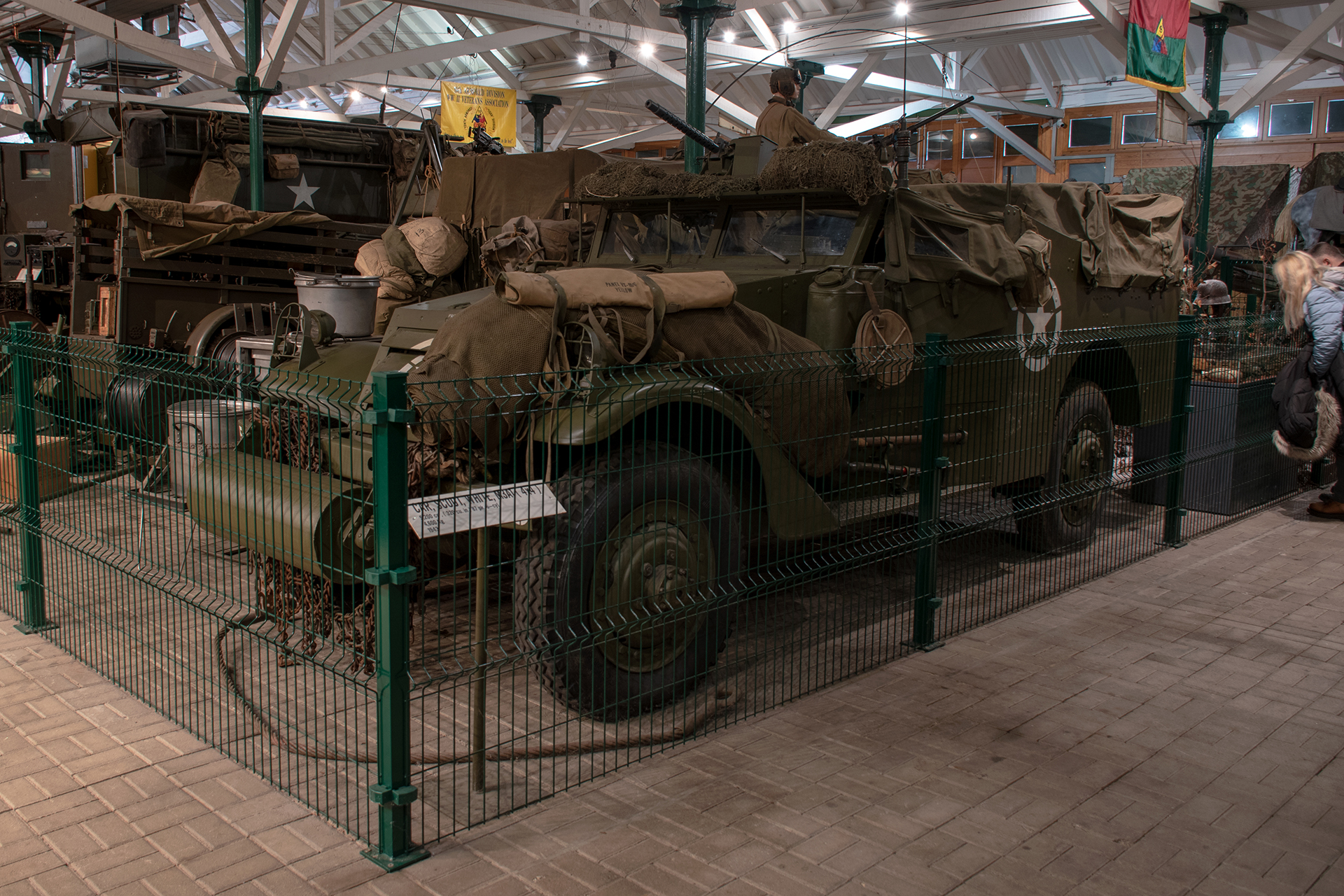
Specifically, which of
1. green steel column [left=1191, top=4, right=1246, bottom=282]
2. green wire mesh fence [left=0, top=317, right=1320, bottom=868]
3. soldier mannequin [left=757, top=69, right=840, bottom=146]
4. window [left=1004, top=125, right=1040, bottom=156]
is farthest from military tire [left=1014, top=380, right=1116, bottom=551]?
window [left=1004, top=125, right=1040, bottom=156]

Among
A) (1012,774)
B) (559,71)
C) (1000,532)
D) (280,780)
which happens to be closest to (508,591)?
(280,780)

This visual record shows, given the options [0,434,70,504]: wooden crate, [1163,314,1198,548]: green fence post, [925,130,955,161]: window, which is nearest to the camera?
[0,434,70,504]: wooden crate

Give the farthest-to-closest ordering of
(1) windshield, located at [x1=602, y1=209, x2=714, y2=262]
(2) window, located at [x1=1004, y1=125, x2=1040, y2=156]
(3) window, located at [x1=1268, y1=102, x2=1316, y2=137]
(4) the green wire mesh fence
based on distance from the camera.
→ (2) window, located at [x1=1004, y1=125, x2=1040, y2=156]
(3) window, located at [x1=1268, y1=102, x2=1316, y2=137]
(1) windshield, located at [x1=602, y1=209, x2=714, y2=262]
(4) the green wire mesh fence

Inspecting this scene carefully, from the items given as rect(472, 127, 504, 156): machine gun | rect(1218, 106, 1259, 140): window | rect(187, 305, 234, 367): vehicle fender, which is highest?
rect(1218, 106, 1259, 140): window

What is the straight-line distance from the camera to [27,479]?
508cm

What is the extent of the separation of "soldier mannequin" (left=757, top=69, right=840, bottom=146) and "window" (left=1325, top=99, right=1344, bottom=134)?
15.7 meters

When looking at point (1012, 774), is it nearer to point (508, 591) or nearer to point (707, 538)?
point (707, 538)

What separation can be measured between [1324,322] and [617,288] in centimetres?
550

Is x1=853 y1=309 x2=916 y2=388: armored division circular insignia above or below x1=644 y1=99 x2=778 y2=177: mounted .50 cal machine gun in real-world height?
below

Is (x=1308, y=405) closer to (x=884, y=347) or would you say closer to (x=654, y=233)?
(x=884, y=347)

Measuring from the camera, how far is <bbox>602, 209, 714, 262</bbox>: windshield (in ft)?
19.7

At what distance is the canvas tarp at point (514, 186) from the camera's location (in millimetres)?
10562

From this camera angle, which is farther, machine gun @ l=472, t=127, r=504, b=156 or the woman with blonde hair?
machine gun @ l=472, t=127, r=504, b=156

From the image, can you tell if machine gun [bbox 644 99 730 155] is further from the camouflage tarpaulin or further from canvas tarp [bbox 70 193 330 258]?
the camouflage tarpaulin
